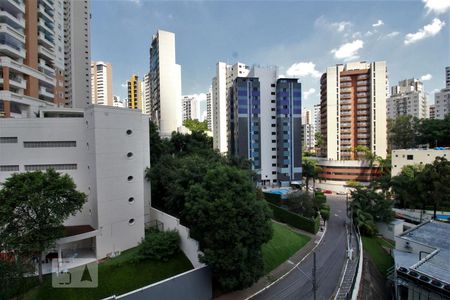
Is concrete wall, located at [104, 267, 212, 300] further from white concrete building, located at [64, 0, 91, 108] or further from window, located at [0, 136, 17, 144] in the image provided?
white concrete building, located at [64, 0, 91, 108]

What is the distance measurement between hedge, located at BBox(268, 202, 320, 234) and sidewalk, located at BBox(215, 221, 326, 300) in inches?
33.4

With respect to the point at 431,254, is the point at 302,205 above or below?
above

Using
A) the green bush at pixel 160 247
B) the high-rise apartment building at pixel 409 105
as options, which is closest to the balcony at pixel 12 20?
the green bush at pixel 160 247

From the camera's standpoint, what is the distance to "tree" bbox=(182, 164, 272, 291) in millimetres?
15953

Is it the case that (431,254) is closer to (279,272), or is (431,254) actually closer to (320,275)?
(320,275)

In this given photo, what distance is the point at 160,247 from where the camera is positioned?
19.4m

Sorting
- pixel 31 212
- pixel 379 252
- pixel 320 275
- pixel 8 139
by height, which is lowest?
pixel 379 252

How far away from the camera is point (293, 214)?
32688mm

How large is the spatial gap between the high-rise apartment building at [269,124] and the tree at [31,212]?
39241 mm

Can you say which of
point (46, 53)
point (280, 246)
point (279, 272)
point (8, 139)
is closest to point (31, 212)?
point (8, 139)

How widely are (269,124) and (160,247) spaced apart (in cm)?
4074

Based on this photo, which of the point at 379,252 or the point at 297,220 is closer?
the point at 379,252

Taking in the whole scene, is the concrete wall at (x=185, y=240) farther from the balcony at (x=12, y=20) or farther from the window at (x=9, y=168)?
the balcony at (x=12, y=20)

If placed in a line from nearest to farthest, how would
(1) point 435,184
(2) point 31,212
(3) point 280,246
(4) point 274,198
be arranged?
(2) point 31,212 < (3) point 280,246 < (1) point 435,184 < (4) point 274,198
